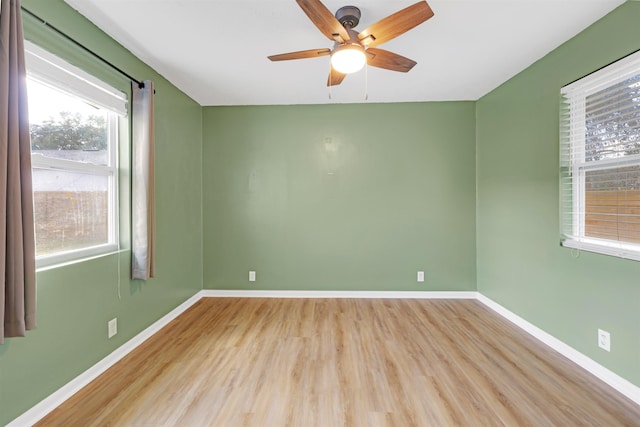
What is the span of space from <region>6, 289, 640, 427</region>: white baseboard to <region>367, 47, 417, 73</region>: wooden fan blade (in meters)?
2.57

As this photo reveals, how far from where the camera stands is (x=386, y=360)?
2.21 meters

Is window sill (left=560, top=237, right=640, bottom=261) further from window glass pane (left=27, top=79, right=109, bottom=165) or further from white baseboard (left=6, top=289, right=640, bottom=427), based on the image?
window glass pane (left=27, top=79, right=109, bottom=165)

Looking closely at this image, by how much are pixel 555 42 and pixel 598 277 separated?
185 cm

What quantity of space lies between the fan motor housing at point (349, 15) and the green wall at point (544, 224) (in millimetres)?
1720

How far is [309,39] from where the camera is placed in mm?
2188

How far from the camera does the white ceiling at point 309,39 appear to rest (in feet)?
6.04

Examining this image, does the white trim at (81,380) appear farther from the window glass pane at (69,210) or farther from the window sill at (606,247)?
the window sill at (606,247)

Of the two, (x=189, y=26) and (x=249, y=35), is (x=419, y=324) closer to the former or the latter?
(x=249, y=35)

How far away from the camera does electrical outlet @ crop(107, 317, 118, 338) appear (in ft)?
7.07

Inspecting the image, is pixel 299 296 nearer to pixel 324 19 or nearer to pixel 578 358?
pixel 578 358

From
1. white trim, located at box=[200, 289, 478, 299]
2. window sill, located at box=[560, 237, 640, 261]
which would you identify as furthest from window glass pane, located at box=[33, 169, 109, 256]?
window sill, located at box=[560, 237, 640, 261]

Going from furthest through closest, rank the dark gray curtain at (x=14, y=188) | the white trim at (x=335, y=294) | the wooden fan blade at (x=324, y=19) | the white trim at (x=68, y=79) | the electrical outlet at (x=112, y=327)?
the white trim at (x=335, y=294)
the electrical outlet at (x=112, y=327)
the white trim at (x=68, y=79)
the wooden fan blade at (x=324, y=19)
the dark gray curtain at (x=14, y=188)

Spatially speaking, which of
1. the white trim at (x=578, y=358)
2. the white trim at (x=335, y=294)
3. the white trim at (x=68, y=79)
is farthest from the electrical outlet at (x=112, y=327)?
the white trim at (x=578, y=358)

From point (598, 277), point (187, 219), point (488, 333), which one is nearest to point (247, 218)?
point (187, 219)
